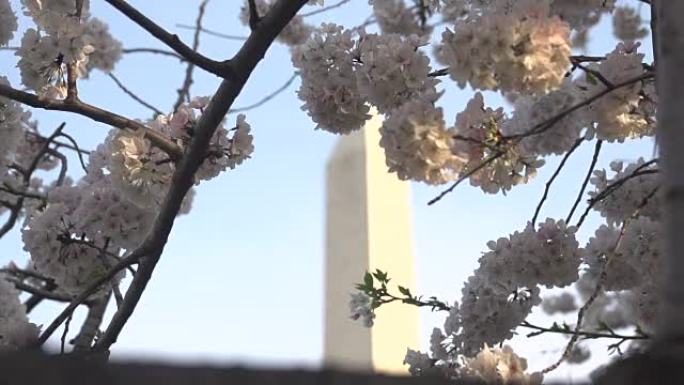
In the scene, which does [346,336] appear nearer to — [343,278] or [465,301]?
[343,278]

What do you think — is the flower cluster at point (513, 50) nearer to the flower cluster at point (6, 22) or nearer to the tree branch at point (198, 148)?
the tree branch at point (198, 148)

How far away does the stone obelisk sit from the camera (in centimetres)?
657

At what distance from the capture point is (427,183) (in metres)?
1.38

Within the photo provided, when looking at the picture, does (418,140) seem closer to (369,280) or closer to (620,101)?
(620,101)

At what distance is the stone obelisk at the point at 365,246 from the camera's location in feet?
21.5

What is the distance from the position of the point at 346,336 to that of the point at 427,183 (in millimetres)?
5630

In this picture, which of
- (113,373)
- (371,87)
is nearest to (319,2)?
(371,87)

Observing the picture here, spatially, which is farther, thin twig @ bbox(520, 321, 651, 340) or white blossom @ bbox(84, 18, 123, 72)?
white blossom @ bbox(84, 18, 123, 72)

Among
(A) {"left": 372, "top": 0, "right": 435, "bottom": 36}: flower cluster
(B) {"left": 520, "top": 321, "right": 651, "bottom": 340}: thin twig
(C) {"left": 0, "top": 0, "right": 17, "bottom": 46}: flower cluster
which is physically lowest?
(B) {"left": 520, "top": 321, "right": 651, "bottom": 340}: thin twig

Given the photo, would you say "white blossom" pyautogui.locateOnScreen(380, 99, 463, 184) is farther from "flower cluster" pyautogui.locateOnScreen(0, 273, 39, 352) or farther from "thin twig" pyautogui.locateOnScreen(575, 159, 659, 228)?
"flower cluster" pyautogui.locateOnScreen(0, 273, 39, 352)

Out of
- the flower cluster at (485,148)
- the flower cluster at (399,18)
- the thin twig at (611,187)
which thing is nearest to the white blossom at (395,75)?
the flower cluster at (485,148)

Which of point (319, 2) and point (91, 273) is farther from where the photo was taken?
point (319, 2)

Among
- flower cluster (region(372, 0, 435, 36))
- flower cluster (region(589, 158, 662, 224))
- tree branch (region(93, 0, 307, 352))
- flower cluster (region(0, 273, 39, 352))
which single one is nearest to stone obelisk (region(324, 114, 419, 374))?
flower cluster (region(372, 0, 435, 36))

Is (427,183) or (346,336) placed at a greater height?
(346,336)
